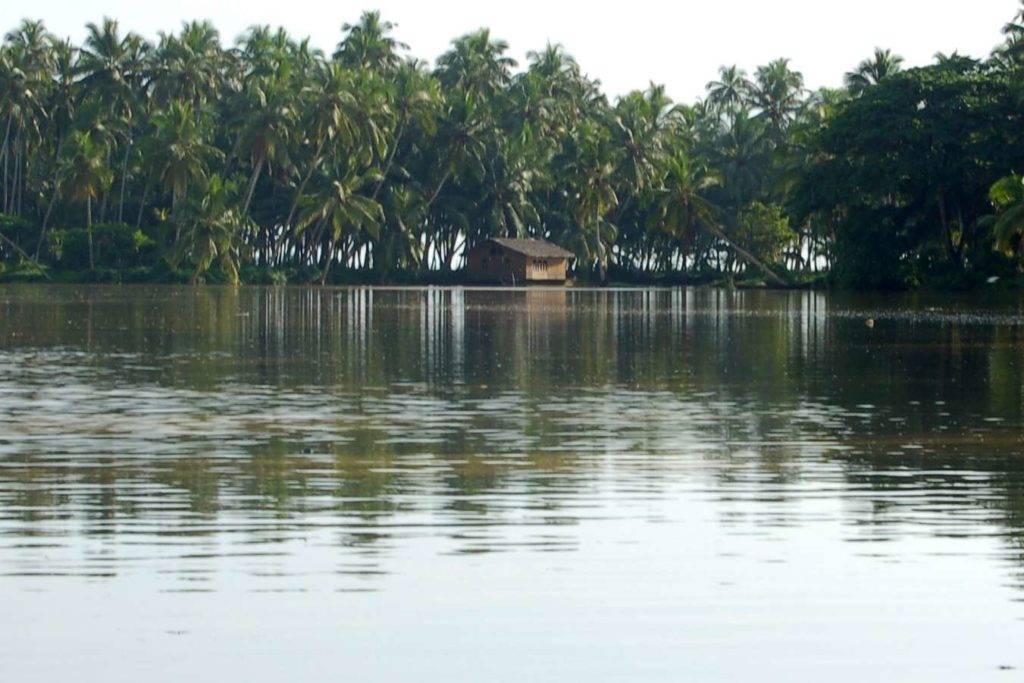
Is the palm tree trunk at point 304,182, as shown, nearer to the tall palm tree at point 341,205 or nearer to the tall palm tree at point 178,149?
the tall palm tree at point 341,205

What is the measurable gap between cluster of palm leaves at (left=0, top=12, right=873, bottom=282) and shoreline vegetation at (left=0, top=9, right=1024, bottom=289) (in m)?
0.19

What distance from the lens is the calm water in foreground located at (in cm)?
872

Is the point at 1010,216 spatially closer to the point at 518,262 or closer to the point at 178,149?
the point at 178,149

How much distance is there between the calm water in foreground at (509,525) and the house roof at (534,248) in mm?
87986

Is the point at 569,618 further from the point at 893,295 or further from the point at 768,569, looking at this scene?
the point at 893,295

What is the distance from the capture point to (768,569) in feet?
35.7

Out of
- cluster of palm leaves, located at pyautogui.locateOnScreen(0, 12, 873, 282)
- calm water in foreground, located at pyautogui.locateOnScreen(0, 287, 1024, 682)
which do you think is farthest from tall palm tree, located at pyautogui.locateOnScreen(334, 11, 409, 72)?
calm water in foreground, located at pyautogui.locateOnScreen(0, 287, 1024, 682)

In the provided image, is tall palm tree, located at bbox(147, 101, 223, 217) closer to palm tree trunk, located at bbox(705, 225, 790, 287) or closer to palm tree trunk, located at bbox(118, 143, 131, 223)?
palm tree trunk, located at bbox(118, 143, 131, 223)

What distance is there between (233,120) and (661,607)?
103 m

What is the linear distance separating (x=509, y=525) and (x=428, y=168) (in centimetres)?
11053

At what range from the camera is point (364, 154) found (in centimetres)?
11331

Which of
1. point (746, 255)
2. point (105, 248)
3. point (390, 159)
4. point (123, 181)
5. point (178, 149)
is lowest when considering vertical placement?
point (746, 255)

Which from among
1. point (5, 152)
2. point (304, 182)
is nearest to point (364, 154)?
point (304, 182)

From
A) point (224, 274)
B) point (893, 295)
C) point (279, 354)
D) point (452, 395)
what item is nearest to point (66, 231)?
point (224, 274)
